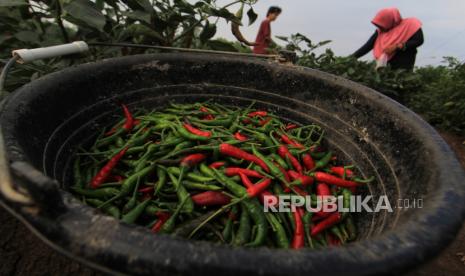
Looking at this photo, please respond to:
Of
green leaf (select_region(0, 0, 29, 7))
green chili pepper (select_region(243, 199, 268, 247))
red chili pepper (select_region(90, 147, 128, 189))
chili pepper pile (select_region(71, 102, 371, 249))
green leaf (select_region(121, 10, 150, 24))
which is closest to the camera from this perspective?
green chili pepper (select_region(243, 199, 268, 247))

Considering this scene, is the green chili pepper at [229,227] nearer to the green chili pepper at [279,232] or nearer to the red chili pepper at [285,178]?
the green chili pepper at [279,232]

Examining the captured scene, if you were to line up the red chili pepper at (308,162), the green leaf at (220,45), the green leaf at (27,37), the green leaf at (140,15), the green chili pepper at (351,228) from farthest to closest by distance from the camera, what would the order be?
the green leaf at (220,45) → the green leaf at (27,37) → the green leaf at (140,15) → the red chili pepper at (308,162) → the green chili pepper at (351,228)

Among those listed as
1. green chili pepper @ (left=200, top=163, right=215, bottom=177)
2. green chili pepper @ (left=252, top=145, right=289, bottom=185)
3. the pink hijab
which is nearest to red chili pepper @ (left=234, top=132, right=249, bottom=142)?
green chili pepper @ (left=252, top=145, right=289, bottom=185)

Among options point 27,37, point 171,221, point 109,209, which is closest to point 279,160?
point 171,221

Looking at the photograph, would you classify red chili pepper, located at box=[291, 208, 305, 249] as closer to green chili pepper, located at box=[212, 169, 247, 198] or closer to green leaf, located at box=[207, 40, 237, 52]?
green chili pepper, located at box=[212, 169, 247, 198]

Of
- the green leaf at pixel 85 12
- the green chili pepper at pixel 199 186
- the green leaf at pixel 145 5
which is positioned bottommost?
the green chili pepper at pixel 199 186

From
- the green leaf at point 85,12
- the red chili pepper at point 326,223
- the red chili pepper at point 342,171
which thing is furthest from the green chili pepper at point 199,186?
the green leaf at point 85,12

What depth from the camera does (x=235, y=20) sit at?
2.99 m

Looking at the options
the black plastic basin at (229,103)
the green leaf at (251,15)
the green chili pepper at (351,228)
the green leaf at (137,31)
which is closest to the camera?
the black plastic basin at (229,103)

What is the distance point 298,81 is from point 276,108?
291 millimetres

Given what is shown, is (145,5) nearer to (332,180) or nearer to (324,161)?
(324,161)

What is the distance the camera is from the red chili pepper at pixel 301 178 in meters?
1.88

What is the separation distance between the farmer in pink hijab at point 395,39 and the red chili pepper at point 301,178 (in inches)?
176

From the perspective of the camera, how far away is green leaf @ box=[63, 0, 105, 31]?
2197mm
